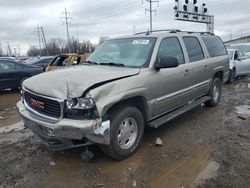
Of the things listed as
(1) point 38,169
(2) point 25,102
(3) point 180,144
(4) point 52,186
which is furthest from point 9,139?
(3) point 180,144

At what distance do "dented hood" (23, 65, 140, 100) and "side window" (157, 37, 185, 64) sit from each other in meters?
0.84

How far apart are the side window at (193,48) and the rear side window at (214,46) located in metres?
0.52

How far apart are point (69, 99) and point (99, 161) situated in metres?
1.22

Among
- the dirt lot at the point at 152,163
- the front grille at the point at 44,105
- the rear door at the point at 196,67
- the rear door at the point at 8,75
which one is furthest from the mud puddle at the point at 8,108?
the rear door at the point at 196,67

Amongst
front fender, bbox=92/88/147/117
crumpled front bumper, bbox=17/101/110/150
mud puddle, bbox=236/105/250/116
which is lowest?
mud puddle, bbox=236/105/250/116

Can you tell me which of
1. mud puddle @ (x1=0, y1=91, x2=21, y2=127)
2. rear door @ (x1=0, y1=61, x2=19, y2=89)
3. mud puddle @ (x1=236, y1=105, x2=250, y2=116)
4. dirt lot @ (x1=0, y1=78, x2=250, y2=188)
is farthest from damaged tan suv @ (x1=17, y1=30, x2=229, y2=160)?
rear door @ (x1=0, y1=61, x2=19, y2=89)

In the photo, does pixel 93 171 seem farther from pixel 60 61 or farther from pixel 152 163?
pixel 60 61

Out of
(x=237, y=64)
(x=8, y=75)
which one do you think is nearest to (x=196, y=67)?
(x=237, y=64)

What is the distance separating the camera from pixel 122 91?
3.33m

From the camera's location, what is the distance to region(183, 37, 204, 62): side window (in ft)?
16.8

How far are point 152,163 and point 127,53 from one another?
195 centimetres

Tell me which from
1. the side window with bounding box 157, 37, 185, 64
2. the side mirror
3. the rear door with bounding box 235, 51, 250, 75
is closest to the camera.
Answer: the side mirror

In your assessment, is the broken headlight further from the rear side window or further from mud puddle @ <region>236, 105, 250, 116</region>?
mud puddle @ <region>236, 105, 250, 116</region>

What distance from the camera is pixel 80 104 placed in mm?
2982
